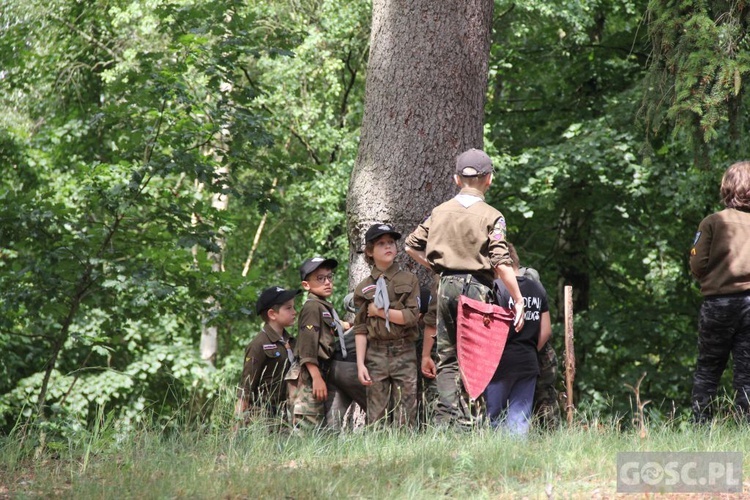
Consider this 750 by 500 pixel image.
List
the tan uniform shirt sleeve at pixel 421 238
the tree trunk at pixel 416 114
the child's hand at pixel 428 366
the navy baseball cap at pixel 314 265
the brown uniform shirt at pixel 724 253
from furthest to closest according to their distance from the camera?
the tree trunk at pixel 416 114 < the navy baseball cap at pixel 314 265 < the child's hand at pixel 428 366 < the brown uniform shirt at pixel 724 253 < the tan uniform shirt sleeve at pixel 421 238

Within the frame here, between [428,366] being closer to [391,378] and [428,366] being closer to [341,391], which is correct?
[391,378]

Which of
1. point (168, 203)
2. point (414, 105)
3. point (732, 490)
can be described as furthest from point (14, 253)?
point (732, 490)

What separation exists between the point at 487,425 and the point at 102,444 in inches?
90.0

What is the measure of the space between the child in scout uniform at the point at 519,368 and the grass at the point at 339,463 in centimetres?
43

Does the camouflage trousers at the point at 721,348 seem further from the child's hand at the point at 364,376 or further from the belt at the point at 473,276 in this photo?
the child's hand at the point at 364,376

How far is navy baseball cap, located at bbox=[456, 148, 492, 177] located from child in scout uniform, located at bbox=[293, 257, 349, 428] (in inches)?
57.7

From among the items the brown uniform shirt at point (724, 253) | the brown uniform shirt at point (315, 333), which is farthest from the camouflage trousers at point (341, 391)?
the brown uniform shirt at point (724, 253)

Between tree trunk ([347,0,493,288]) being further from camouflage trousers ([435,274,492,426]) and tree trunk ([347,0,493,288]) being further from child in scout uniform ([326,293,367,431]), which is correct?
camouflage trousers ([435,274,492,426])

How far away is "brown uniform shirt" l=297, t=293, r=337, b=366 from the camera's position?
656cm

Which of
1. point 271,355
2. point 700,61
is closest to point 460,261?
point 271,355

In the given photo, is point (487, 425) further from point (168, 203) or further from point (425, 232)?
point (168, 203)

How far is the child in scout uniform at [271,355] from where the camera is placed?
271 inches

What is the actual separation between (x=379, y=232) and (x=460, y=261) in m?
0.82

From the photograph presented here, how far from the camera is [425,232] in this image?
20.3ft
